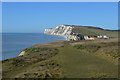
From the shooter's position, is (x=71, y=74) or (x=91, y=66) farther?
(x=91, y=66)

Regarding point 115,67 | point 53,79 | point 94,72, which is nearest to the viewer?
point 53,79

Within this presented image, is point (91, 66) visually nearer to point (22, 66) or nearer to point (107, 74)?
point (107, 74)

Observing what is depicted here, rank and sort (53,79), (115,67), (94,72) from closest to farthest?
(53,79), (94,72), (115,67)

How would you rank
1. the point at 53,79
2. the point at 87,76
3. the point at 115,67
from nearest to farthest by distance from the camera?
1. the point at 53,79
2. the point at 87,76
3. the point at 115,67

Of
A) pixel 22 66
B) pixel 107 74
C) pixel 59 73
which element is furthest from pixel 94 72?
pixel 22 66

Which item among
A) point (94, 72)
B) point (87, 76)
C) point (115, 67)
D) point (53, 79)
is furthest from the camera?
point (115, 67)

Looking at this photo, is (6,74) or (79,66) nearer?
(6,74)

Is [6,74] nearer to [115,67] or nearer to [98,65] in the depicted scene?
[98,65]


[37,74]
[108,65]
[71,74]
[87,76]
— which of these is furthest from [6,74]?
[108,65]

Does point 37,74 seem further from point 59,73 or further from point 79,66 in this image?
point 79,66
